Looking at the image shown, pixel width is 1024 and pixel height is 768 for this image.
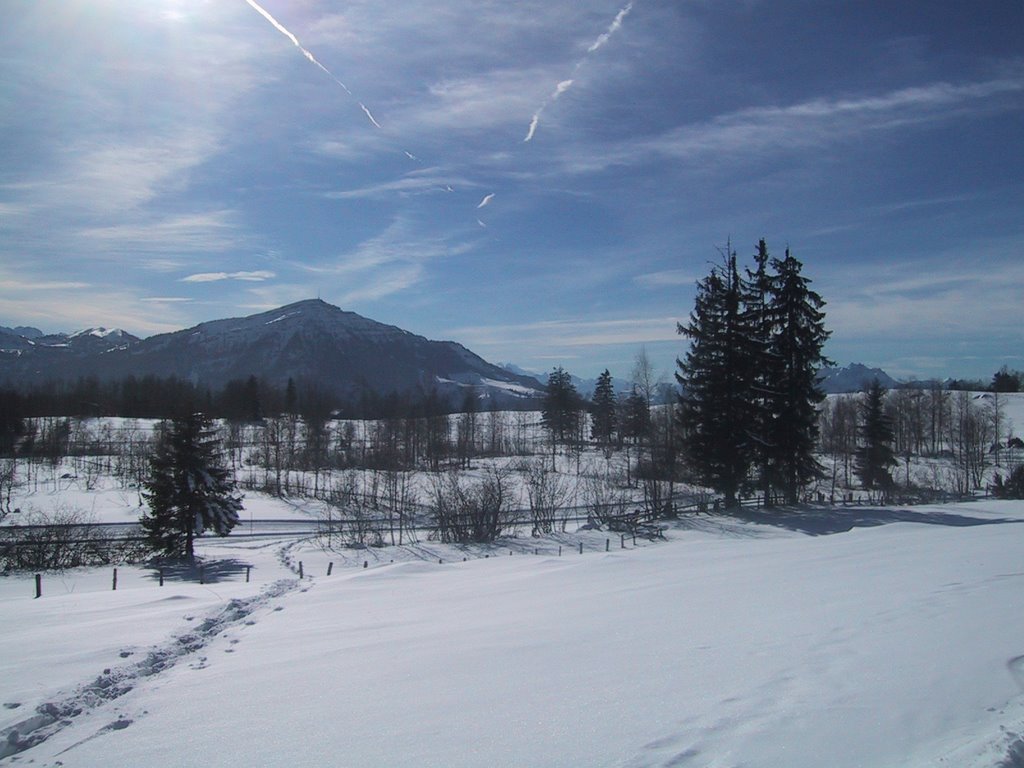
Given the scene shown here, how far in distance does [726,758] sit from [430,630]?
20.1 feet

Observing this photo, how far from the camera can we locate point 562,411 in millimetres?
101312

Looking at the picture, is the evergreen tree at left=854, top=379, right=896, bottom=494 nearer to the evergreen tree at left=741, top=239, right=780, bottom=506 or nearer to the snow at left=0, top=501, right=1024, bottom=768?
the evergreen tree at left=741, top=239, right=780, bottom=506

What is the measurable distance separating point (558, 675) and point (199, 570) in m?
30.0

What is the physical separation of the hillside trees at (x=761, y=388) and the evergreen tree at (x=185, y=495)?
92.1 feet

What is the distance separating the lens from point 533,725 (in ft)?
18.6

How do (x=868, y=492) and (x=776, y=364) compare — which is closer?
(x=776, y=364)

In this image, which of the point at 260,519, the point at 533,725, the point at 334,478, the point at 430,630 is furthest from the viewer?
the point at 334,478

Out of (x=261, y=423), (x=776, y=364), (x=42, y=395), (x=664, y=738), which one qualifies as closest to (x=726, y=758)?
(x=664, y=738)

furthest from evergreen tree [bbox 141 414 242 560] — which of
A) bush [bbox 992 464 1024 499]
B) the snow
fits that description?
bush [bbox 992 464 1024 499]

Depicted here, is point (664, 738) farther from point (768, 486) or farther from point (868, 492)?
point (868, 492)

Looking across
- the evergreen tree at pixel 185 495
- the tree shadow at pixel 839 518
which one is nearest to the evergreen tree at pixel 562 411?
the tree shadow at pixel 839 518

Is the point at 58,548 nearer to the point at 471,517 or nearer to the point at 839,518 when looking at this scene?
the point at 471,517

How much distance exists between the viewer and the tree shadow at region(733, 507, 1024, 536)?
3341cm

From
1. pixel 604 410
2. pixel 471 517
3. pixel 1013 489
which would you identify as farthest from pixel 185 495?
pixel 604 410
